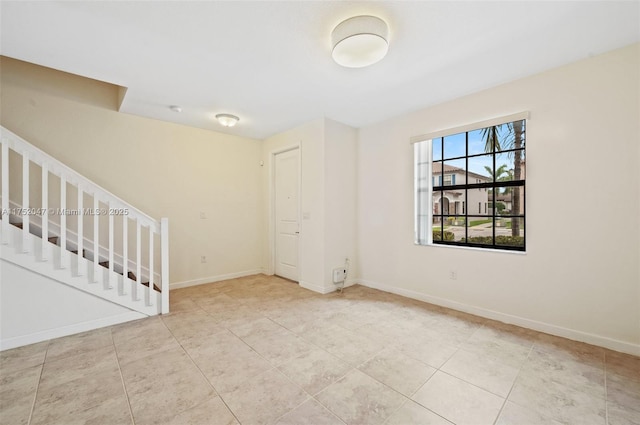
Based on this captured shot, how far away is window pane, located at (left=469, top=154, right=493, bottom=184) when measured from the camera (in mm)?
3127

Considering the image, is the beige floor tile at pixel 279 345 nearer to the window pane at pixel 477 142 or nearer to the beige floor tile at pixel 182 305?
the beige floor tile at pixel 182 305

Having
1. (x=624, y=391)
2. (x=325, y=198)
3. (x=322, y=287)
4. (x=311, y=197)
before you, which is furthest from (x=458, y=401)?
(x=311, y=197)

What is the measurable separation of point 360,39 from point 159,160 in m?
3.52

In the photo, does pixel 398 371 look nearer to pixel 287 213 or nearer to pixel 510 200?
pixel 510 200

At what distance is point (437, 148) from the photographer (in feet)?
11.8

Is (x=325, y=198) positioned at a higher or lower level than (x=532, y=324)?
higher

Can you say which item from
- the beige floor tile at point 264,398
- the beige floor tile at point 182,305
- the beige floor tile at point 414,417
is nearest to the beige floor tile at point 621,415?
the beige floor tile at point 414,417

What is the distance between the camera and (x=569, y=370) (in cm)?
200

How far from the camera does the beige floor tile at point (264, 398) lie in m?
1.56

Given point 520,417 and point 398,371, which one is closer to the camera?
point 520,417

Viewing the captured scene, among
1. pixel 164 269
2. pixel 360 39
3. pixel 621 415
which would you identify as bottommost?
pixel 621 415

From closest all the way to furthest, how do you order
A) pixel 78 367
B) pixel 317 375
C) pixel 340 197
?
pixel 317 375
pixel 78 367
pixel 340 197

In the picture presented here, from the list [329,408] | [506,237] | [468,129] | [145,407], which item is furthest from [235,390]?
[468,129]

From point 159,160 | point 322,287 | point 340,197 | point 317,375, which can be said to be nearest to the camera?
point 317,375
